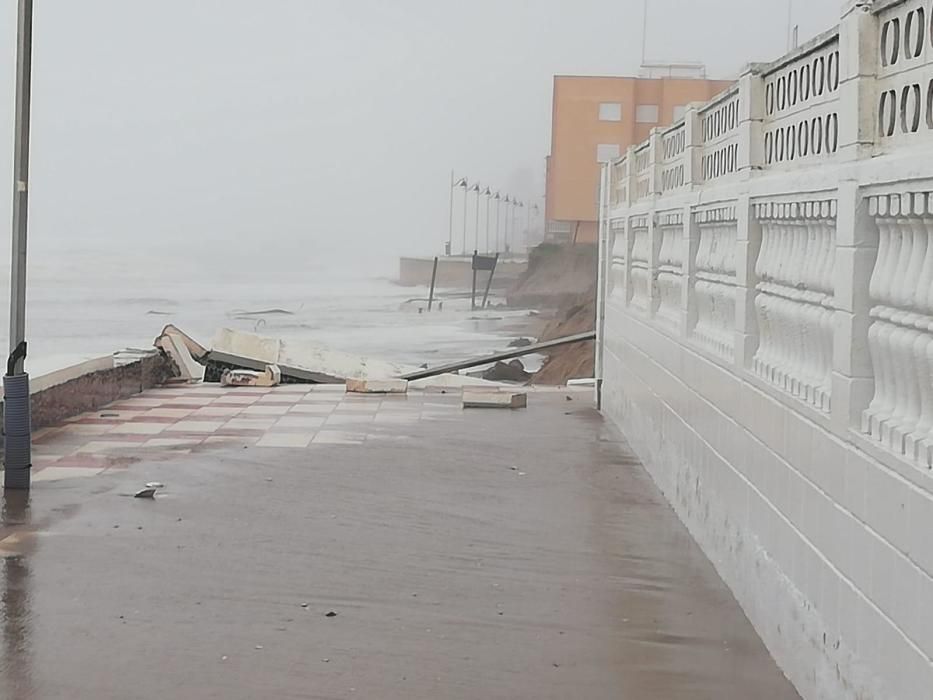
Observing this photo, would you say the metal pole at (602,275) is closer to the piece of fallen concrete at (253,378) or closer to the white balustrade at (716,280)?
the piece of fallen concrete at (253,378)

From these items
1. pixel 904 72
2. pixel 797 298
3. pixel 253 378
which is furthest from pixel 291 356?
pixel 904 72

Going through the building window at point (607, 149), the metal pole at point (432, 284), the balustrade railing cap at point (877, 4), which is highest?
the building window at point (607, 149)

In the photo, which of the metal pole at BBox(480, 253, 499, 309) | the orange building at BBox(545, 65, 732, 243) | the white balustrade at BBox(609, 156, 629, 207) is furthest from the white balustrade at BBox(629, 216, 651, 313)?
the metal pole at BBox(480, 253, 499, 309)

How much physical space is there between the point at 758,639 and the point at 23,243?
4429 millimetres

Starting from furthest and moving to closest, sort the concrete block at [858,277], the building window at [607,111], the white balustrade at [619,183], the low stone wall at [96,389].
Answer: the building window at [607,111], the white balustrade at [619,183], the low stone wall at [96,389], the concrete block at [858,277]

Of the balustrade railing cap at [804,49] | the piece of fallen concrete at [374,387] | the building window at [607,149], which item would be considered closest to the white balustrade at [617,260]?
the piece of fallen concrete at [374,387]

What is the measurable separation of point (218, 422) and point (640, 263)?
3462mm

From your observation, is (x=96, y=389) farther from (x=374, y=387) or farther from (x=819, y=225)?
(x=819, y=225)

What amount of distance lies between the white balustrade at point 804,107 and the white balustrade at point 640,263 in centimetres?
376

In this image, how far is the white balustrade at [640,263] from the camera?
9.15 metres

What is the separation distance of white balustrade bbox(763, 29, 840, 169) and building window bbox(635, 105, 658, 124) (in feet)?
133

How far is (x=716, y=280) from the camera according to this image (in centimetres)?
627

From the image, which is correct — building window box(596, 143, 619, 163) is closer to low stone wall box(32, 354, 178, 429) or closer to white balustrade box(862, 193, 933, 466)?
low stone wall box(32, 354, 178, 429)

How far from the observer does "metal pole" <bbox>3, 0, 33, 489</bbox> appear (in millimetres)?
7203
